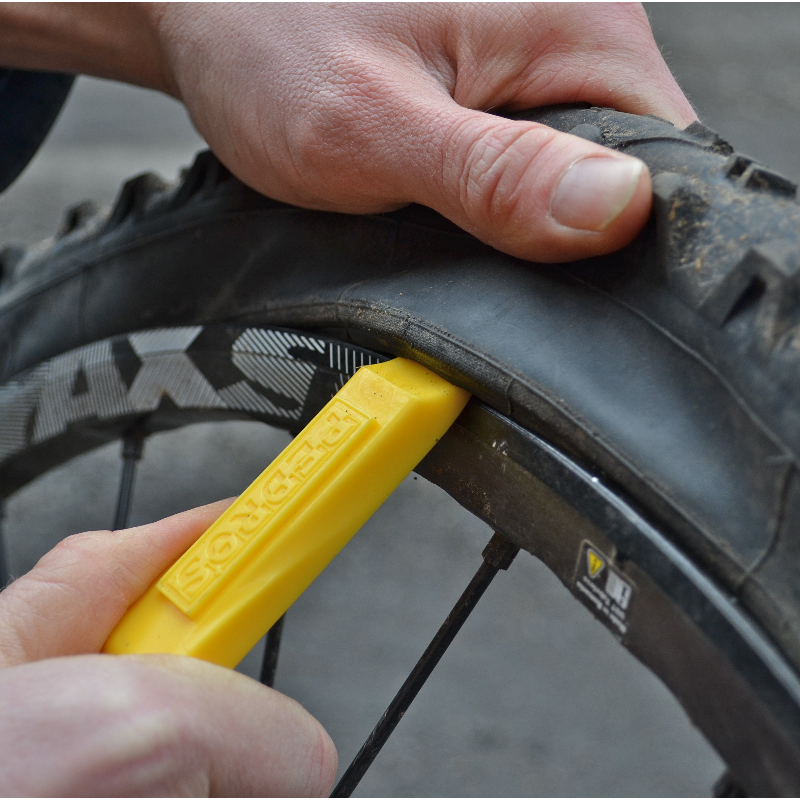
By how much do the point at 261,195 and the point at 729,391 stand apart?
1.11 feet

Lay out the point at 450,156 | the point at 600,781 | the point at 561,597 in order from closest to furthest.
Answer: the point at 450,156, the point at 600,781, the point at 561,597

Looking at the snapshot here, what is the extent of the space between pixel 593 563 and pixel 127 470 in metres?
0.41

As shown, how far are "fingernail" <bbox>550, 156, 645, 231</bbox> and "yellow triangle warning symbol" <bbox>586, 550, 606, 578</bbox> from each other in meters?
0.13

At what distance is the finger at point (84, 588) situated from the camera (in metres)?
0.32

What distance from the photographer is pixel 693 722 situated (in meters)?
0.27

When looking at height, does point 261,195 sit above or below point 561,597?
above

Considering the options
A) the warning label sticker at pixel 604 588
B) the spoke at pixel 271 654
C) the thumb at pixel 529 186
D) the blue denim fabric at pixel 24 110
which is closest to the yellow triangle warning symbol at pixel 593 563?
the warning label sticker at pixel 604 588

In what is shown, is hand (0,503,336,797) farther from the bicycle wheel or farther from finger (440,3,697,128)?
finger (440,3,697,128)

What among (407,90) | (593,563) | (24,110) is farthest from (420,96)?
(24,110)

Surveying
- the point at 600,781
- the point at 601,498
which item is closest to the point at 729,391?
the point at 601,498

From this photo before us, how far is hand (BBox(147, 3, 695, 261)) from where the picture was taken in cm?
36

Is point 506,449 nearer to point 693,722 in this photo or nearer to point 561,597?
point 693,722

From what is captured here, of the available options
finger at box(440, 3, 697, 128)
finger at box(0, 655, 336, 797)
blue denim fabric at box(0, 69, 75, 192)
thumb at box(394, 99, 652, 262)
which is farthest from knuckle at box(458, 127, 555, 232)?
blue denim fabric at box(0, 69, 75, 192)

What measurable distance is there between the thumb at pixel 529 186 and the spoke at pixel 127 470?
326 mm
